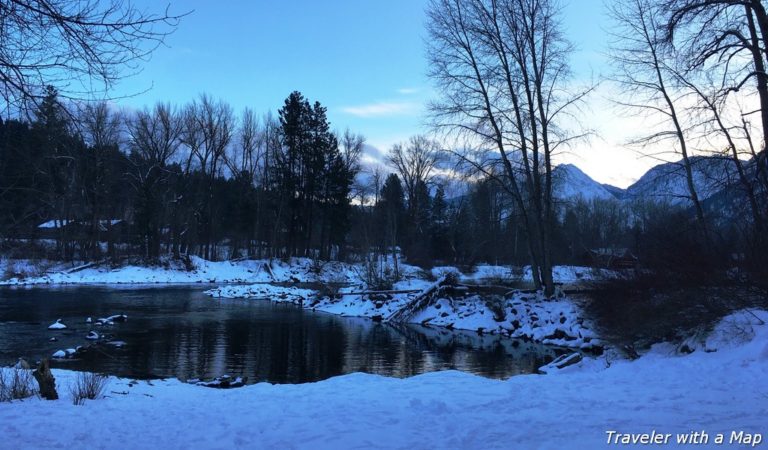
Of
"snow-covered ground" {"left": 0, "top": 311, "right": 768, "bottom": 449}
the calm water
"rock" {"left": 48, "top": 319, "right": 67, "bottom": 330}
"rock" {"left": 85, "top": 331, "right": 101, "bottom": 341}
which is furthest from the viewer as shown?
"rock" {"left": 48, "top": 319, "right": 67, "bottom": 330}

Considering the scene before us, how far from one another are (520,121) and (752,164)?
1313 cm

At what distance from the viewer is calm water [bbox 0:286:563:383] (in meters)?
13.4

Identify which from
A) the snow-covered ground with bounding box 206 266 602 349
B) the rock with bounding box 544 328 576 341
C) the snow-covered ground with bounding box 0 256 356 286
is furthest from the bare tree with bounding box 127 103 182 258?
the rock with bounding box 544 328 576 341

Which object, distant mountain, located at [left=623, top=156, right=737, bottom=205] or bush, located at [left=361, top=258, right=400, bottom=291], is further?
bush, located at [left=361, top=258, right=400, bottom=291]

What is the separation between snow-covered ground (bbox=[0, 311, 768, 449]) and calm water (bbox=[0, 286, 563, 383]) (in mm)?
3270

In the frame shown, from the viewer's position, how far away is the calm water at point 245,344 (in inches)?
527

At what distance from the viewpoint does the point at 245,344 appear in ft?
55.2

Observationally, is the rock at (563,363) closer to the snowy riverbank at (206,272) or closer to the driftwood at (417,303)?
the driftwood at (417,303)

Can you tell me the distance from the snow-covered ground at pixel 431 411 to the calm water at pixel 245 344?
10.7 ft

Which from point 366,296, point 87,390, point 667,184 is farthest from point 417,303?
point 87,390

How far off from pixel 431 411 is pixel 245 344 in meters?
11.1

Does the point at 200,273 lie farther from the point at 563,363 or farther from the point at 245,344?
the point at 563,363

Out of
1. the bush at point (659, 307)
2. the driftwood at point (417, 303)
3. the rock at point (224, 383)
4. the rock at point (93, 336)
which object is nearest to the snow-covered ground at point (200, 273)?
the driftwood at point (417, 303)

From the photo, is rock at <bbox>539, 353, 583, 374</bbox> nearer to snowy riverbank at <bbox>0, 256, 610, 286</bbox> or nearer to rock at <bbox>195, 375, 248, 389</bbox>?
rock at <bbox>195, 375, 248, 389</bbox>
